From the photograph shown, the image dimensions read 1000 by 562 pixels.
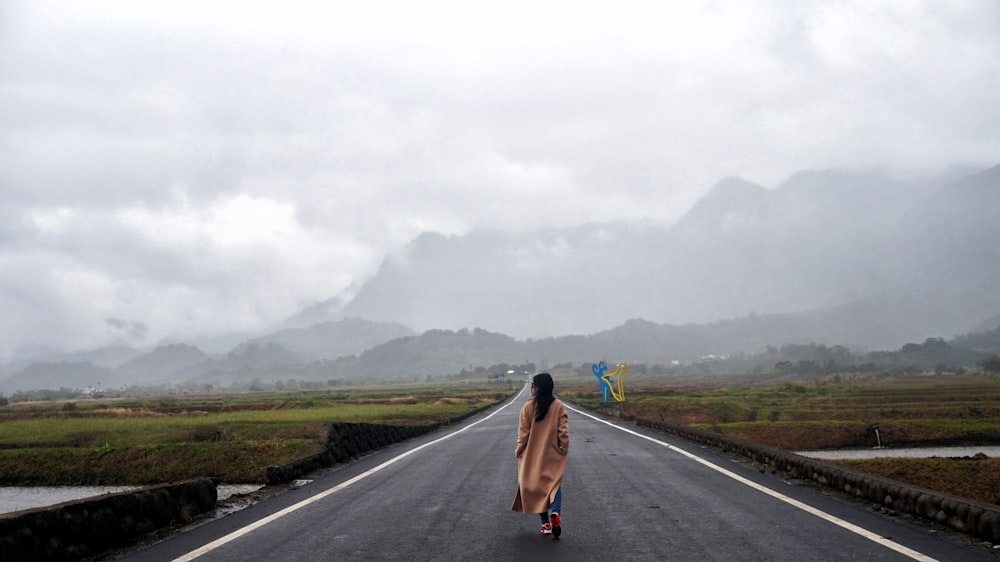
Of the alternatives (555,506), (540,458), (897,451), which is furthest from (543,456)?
(897,451)

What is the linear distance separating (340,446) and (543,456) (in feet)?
37.5

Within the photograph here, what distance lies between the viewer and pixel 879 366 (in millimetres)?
180250

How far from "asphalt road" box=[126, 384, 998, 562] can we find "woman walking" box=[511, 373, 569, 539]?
324mm

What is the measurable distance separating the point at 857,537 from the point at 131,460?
23.2 m

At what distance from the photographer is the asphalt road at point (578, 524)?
726 centimetres

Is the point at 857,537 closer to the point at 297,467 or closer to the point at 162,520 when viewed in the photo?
the point at 162,520

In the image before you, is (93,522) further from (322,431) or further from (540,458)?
(322,431)

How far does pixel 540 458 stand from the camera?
834 centimetres

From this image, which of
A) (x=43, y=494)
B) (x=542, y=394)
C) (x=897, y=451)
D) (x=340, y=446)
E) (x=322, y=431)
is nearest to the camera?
(x=542, y=394)

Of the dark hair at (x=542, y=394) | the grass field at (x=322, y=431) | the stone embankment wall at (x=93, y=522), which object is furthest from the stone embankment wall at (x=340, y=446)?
the dark hair at (x=542, y=394)

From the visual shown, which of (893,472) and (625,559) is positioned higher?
(625,559)

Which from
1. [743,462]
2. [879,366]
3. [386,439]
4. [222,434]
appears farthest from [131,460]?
[879,366]

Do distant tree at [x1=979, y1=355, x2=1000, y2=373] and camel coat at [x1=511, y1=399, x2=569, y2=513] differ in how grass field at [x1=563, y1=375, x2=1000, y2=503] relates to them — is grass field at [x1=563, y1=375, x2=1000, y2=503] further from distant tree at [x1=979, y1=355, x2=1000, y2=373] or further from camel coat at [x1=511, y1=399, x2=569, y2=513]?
distant tree at [x1=979, y1=355, x2=1000, y2=373]

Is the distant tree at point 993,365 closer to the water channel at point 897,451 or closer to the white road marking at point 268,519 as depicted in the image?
the water channel at point 897,451
